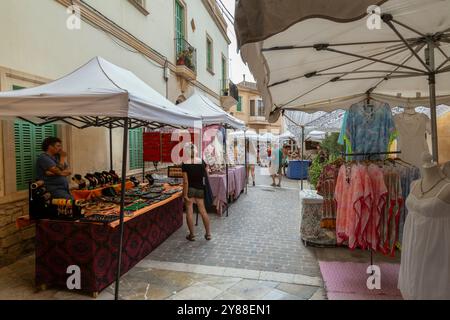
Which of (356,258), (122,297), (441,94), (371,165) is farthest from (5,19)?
(441,94)

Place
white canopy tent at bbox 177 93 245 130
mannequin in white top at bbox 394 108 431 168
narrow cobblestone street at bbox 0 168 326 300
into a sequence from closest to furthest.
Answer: narrow cobblestone street at bbox 0 168 326 300 < mannequin in white top at bbox 394 108 431 168 < white canopy tent at bbox 177 93 245 130

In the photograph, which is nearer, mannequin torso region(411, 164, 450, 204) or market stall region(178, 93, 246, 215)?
mannequin torso region(411, 164, 450, 204)

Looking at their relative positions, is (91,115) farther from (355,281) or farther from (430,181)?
(355,281)

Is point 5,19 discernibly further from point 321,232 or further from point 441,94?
point 441,94

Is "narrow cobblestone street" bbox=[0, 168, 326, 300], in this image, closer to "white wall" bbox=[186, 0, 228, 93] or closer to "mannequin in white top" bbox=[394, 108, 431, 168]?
"mannequin in white top" bbox=[394, 108, 431, 168]

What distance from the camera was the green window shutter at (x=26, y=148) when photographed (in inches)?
170

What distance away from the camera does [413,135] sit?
4.25 metres

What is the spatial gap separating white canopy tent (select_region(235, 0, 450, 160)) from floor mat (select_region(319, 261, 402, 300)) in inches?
71.8

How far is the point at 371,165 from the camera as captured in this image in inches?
130

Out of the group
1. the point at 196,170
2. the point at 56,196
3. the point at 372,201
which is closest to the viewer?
the point at 372,201

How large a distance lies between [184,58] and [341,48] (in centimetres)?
833

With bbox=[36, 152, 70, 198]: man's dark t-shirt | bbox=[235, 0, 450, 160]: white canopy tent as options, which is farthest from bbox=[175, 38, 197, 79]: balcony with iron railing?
bbox=[36, 152, 70, 198]: man's dark t-shirt

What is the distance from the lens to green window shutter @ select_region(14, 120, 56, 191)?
433 centimetres

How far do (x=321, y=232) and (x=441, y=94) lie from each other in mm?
2914
